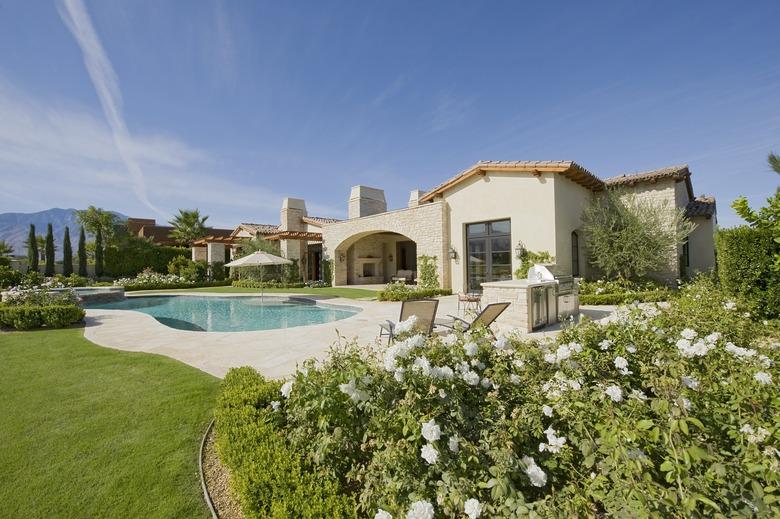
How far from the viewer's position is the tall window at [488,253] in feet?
48.3

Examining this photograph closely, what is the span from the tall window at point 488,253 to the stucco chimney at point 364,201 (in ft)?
36.1

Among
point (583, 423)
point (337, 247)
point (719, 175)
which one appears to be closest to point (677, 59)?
point (719, 175)

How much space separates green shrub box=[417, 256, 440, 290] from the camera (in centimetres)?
1703

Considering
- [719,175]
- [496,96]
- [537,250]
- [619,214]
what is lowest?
[537,250]

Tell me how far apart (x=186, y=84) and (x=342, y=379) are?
1220 centimetres

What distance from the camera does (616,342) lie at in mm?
2986

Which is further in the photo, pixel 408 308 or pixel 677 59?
pixel 677 59

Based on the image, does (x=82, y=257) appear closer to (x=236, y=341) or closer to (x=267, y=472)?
(x=236, y=341)

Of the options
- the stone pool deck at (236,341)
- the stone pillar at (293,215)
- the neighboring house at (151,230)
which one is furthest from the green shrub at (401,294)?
the neighboring house at (151,230)

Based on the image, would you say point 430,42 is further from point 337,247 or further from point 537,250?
point 337,247

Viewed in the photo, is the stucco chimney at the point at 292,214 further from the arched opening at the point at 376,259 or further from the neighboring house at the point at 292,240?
the arched opening at the point at 376,259

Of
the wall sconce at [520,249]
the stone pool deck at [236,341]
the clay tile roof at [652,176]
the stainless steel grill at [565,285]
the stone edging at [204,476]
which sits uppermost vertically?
the clay tile roof at [652,176]

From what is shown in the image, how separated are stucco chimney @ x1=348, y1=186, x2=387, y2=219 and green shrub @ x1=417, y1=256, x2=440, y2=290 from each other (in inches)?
363

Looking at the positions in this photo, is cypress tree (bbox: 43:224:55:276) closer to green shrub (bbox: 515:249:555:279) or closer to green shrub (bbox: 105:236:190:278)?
green shrub (bbox: 105:236:190:278)
